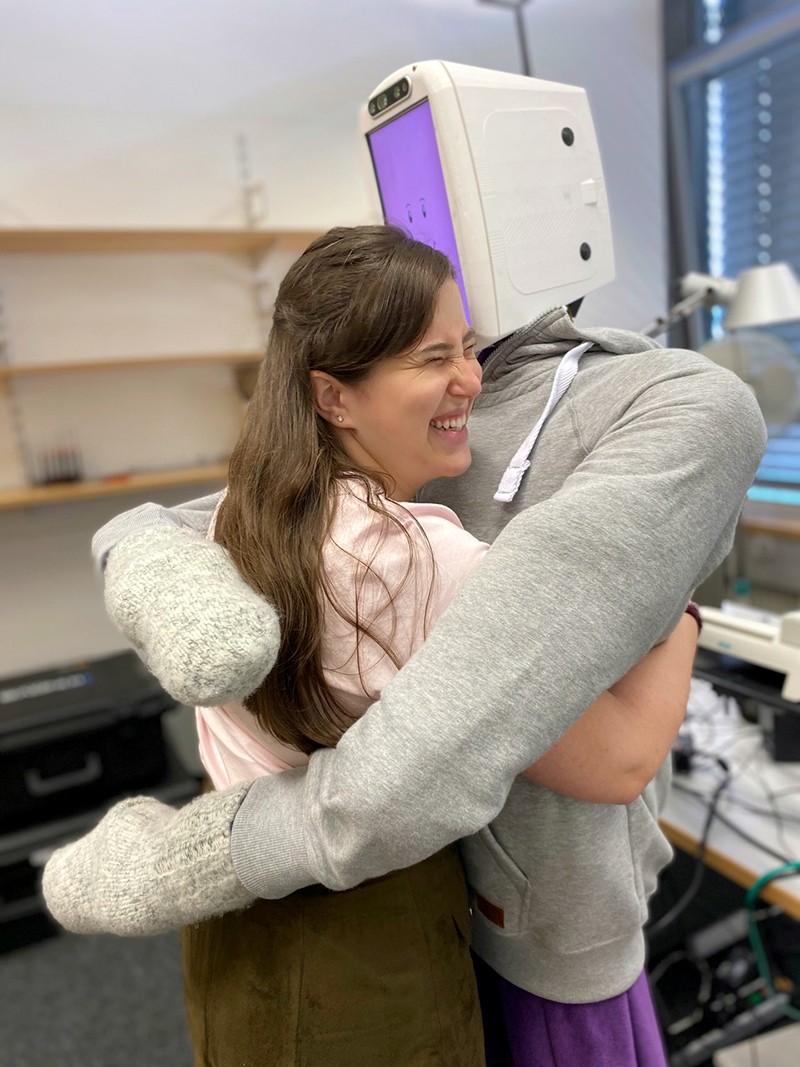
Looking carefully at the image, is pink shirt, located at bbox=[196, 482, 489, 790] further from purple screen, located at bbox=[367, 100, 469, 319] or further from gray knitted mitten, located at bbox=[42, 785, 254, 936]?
purple screen, located at bbox=[367, 100, 469, 319]

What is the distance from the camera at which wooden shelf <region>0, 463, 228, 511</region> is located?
7.71 feet

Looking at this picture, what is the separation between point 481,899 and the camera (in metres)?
0.80

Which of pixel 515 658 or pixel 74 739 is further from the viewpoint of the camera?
pixel 74 739

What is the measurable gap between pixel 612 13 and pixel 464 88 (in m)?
2.86

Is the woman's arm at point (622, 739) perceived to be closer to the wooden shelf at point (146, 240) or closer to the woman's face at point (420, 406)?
the woman's face at point (420, 406)

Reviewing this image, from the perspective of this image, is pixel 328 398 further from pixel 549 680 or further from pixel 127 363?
pixel 127 363

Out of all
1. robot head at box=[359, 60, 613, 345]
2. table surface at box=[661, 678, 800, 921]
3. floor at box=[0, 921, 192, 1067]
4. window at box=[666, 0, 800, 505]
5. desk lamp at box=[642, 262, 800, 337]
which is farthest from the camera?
window at box=[666, 0, 800, 505]

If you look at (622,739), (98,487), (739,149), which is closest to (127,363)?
(98,487)

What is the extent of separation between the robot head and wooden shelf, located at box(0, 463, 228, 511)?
1548 mm

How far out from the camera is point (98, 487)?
2.41 metres

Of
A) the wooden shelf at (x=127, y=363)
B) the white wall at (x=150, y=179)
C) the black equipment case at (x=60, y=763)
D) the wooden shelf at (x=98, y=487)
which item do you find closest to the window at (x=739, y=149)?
the white wall at (x=150, y=179)

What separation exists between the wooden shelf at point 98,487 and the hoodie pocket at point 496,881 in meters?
1.74

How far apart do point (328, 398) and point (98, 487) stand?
1887 mm

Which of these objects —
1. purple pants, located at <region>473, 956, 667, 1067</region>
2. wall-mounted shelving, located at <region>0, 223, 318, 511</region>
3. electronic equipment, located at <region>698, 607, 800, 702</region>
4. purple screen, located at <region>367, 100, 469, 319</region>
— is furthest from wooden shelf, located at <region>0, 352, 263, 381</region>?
purple pants, located at <region>473, 956, 667, 1067</region>
